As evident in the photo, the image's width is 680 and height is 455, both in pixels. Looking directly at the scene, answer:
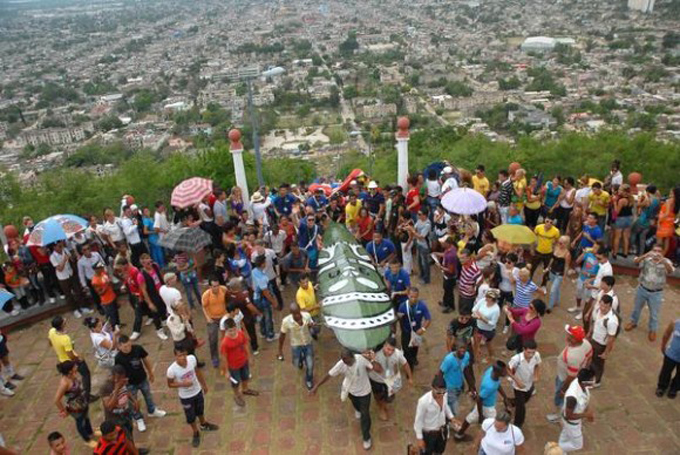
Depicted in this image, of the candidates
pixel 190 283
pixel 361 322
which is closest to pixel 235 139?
pixel 190 283

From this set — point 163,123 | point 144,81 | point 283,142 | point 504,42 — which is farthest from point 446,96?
point 144,81

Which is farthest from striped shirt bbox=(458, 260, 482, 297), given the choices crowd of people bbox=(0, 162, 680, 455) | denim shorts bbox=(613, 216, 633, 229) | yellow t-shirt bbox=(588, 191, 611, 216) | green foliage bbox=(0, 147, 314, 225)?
green foliage bbox=(0, 147, 314, 225)

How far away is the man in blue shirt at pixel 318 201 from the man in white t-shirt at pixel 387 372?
407 centimetres

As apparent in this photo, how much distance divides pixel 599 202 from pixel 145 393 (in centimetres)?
771

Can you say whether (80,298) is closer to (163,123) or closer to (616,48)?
(163,123)

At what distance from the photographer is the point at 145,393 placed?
629cm

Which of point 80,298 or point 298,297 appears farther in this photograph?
point 80,298

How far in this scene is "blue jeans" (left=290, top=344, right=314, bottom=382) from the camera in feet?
21.9

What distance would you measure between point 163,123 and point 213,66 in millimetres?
37074

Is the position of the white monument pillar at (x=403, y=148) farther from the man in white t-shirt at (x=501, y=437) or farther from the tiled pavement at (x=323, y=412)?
the man in white t-shirt at (x=501, y=437)

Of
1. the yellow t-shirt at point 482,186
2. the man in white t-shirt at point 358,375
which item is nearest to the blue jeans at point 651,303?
the yellow t-shirt at point 482,186

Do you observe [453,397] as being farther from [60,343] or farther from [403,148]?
[403,148]

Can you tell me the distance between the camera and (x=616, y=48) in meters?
100

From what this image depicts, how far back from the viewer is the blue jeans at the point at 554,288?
782 centimetres
